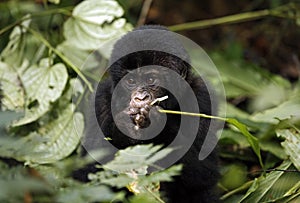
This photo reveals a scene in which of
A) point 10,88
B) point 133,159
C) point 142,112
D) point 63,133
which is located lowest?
point 63,133

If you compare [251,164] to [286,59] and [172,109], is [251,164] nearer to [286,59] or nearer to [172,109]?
[172,109]

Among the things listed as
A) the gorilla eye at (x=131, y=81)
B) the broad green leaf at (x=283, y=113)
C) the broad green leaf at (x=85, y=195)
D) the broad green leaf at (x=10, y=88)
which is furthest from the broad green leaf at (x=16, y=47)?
the broad green leaf at (x=85, y=195)

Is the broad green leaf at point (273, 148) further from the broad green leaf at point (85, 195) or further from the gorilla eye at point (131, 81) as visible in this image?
→ the broad green leaf at point (85, 195)

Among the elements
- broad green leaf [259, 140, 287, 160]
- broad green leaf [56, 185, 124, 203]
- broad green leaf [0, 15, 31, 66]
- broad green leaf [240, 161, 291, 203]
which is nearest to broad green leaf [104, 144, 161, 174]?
broad green leaf [56, 185, 124, 203]

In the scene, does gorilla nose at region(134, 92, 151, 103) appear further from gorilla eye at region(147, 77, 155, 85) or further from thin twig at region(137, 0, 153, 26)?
thin twig at region(137, 0, 153, 26)

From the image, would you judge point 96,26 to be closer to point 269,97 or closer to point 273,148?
point 273,148

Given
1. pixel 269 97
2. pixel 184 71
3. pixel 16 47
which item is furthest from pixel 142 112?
pixel 269 97
